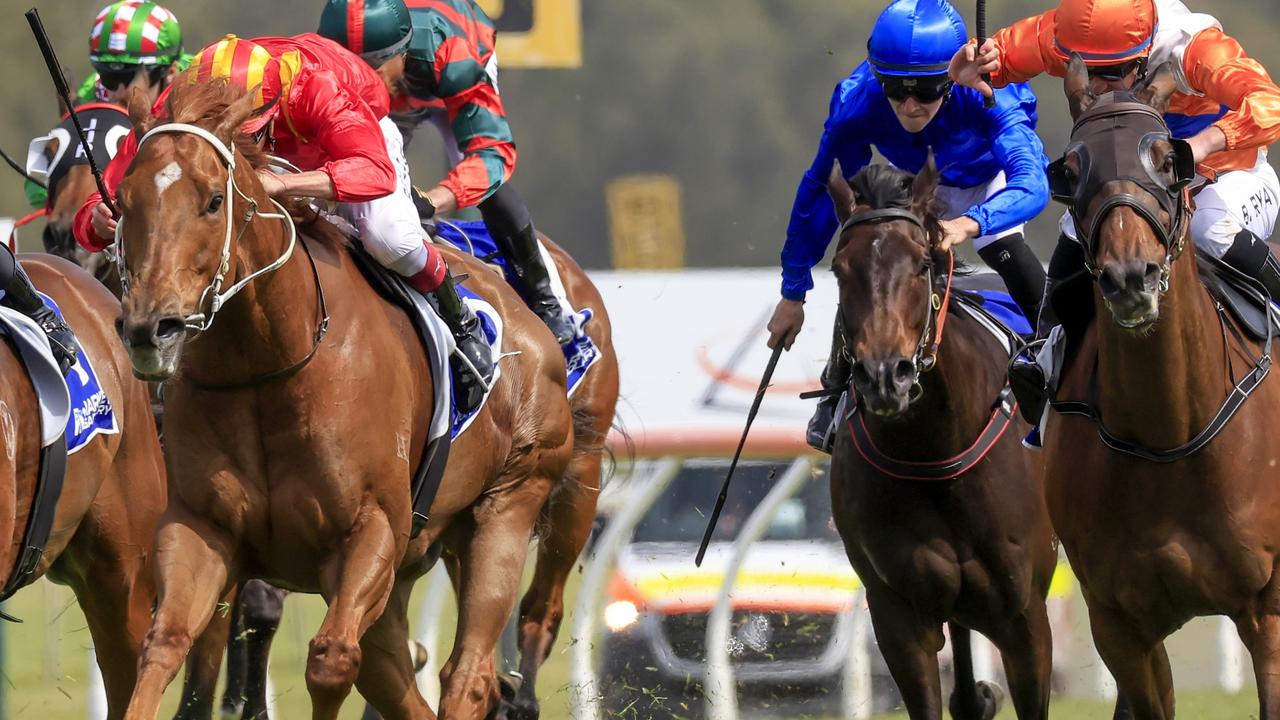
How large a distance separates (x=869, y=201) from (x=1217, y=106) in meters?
1.10

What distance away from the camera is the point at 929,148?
222 inches

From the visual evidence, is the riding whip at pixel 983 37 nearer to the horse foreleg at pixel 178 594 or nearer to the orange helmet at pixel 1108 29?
the orange helmet at pixel 1108 29

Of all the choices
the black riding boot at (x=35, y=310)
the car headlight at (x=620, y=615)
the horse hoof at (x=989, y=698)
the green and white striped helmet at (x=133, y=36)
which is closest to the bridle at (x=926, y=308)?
the horse hoof at (x=989, y=698)

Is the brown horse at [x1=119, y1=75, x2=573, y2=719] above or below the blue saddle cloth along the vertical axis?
above

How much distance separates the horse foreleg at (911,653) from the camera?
5.66 metres

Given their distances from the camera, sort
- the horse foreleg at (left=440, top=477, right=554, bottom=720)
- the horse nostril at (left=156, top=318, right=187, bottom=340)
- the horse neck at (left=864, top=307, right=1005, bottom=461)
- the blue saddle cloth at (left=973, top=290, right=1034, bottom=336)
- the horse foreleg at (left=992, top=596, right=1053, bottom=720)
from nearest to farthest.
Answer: the horse nostril at (left=156, top=318, right=187, bottom=340)
the horse foreleg at (left=440, top=477, right=554, bottom=720)
the horse neck at (left=864, top=307, right=1005, bottom=461)
the horse foreleg at (left=992, top=596, right=1053, bottom=720)
the blue saddle cloth at (left=973, top=290, right=1034, bottom=336)

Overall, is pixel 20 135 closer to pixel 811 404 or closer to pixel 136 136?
pixel 811 404

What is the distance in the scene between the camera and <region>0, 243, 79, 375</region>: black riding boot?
5.70 meters

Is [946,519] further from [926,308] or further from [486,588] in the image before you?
[486,588]

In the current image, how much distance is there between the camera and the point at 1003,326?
6219 mm

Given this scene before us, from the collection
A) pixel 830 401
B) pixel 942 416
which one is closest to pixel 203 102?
pixel 942 416

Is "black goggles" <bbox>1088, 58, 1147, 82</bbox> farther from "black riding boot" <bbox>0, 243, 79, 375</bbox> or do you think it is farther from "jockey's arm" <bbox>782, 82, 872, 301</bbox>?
"black riding boot" <bbox>0, 243, 79, 375</bbox>

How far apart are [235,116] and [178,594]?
1.10m

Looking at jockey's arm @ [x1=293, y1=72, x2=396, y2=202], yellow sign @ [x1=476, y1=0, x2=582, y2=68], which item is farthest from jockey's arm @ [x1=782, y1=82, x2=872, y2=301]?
yellow sign @ [x1=476, y1=0, x2=582, y2=68]
